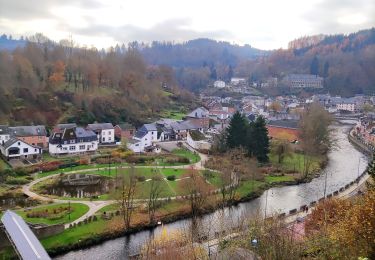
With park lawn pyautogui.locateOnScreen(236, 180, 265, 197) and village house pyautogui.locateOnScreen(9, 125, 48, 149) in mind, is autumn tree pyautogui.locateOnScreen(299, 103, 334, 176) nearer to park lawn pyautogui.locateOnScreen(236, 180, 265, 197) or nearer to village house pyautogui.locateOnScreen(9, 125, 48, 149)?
park lawn pyautogui.locateOnScreen(236, 180, 265, 197)

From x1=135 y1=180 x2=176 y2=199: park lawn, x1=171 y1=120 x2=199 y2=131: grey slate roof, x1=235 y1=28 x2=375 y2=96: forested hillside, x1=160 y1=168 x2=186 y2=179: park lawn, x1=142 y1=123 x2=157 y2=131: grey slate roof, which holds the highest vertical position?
x1=235 y1=28 x2=375 y2=96: forested hillside

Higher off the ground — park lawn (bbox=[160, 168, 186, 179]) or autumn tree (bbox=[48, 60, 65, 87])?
autumn tree (bbox=[48, 60, 65, 87])

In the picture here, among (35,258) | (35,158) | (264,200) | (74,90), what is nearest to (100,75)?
(74,90)

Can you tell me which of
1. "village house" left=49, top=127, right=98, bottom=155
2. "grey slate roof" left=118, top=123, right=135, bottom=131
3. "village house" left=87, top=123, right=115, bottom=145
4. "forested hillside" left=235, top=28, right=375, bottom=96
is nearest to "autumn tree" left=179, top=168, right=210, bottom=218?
"village house" left=49, top=127, right=98, bottom=155

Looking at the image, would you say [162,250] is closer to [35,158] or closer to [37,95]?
[35,158]

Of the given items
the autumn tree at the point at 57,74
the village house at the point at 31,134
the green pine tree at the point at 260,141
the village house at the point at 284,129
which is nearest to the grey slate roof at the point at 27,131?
the village house at the point at 31,134

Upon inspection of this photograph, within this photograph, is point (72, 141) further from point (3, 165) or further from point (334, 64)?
point (334, 64)

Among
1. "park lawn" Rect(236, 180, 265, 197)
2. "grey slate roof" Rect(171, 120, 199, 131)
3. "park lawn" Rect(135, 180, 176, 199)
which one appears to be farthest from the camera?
"grey slate roof" Rect(171, 120, 199, 131)

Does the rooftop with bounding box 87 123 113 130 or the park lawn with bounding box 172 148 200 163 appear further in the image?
the rooftop with bounding box 87 123 113 130

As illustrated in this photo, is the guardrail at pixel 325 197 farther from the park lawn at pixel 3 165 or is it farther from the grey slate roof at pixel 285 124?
the park lawn at pixel 3 165
